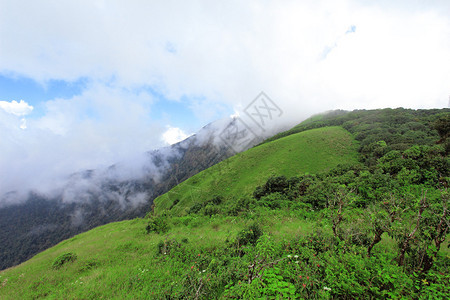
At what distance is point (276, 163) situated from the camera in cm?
3756

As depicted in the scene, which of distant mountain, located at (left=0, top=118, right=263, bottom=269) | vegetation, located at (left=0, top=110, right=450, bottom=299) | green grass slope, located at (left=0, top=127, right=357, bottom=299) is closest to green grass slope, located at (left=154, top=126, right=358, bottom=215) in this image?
→ vegetation, located at (left=0, top=110, right=450, bottom=299)

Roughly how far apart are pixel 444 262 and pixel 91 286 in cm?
1114

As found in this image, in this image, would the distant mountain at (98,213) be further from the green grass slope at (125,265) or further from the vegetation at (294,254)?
the green grass slope at (125,265)

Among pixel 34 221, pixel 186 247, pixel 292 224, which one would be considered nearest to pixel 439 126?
pixel 292 224

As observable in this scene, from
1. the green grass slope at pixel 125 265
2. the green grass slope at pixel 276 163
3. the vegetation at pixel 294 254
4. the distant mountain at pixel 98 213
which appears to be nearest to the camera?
the vegetation at pixel 294 254

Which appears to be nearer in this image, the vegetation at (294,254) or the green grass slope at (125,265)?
the vegetation at (294,254)

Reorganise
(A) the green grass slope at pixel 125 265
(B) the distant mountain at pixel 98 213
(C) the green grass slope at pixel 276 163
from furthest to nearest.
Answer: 1. (B) the distant mountain at pixel 98 213
2. (C) the green grass slope at pixel 276 163
3. (A) the green grass slope at pixel 125 265

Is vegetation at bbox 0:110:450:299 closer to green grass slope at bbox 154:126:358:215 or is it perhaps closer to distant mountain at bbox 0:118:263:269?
green grass slope at bbox 154:126:358:215

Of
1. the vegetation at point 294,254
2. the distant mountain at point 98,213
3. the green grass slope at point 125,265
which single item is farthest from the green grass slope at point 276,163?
the distant mountain at point 98,213

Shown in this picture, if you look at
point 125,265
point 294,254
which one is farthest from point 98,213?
point 294,254

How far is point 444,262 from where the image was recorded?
163 inches

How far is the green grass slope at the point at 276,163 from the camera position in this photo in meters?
33.4

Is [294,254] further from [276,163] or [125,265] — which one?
[276,163]

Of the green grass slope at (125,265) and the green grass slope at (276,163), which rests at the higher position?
the green grass slope at (125,265)
